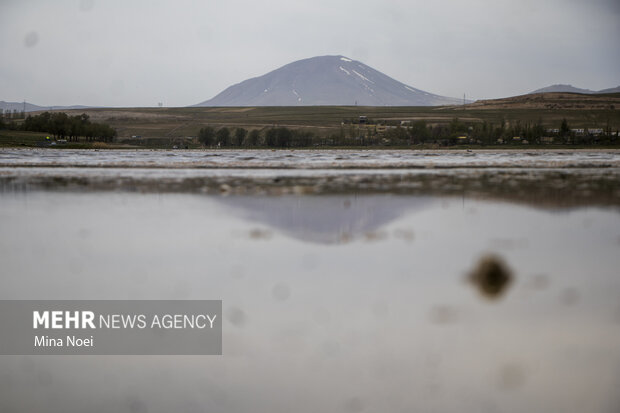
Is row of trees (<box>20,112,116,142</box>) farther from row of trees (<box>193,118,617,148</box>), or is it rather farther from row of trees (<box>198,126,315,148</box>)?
row of trees (<box>193,118,617,148</box>)

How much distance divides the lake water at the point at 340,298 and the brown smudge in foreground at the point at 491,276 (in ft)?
0.26

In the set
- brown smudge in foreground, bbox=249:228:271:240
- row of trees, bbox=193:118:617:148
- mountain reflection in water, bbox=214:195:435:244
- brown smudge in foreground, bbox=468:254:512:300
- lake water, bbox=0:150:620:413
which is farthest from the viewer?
row of trees, bbox=193:118:617:148

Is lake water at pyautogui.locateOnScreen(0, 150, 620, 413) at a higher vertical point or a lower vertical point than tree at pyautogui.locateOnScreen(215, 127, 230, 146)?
lower

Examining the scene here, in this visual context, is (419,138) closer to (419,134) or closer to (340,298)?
(419,134)

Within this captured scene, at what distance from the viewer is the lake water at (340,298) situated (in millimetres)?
5719

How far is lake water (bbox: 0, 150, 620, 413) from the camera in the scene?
5.72 meters

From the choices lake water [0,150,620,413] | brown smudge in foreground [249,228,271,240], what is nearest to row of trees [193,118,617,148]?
lake water [0,150,620,413]

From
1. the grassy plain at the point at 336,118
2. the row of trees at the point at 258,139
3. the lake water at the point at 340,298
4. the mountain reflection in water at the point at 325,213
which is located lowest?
the lake water at the point at 340,298

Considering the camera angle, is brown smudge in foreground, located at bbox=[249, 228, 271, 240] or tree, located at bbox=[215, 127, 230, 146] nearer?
brown smudge in foreground, located at bbox=[249, 228, 271, 240]

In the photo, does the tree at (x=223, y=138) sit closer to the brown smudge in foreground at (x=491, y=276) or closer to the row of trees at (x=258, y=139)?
the row of trees at (x=258, y=139)

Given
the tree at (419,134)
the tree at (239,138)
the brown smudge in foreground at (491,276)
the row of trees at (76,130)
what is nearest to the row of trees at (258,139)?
the tree at (239,138)

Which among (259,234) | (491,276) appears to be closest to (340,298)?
(491,276)

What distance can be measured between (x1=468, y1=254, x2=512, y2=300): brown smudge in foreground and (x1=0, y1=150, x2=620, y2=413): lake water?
0.08 meters

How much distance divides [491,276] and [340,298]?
274 centimetres
